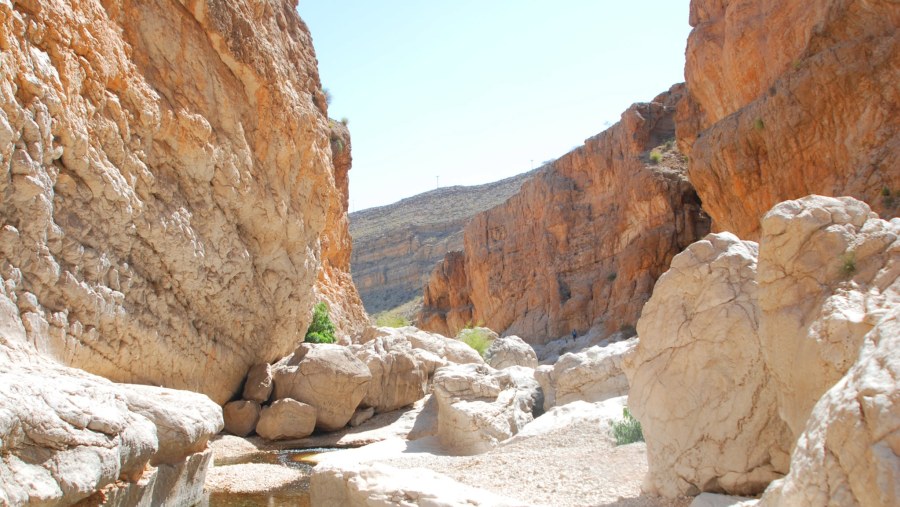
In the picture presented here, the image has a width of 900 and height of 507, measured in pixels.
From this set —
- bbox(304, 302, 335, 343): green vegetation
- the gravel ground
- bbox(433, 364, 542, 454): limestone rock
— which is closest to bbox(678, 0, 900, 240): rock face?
bbox(433, 364, 542, 454): limestone rock

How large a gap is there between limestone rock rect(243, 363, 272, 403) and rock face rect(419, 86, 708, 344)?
70.1ft

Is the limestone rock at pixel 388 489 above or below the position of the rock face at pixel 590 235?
below

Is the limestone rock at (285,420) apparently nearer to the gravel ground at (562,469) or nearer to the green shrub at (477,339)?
the gravel ground at (562,469)

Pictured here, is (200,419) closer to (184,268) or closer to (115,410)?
(115,410)

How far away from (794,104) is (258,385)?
52.8ft

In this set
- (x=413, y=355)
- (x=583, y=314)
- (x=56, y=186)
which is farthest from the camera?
(x=583, y=314)

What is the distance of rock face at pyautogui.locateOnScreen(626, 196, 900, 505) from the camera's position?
3535 mm

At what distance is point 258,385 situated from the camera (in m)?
17.0

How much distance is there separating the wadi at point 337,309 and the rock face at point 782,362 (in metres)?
0.02

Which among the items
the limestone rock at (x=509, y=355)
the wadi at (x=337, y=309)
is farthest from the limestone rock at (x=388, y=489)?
the limestone rock at (x=509, y=355)

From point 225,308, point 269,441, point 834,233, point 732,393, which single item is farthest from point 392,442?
point 834,233

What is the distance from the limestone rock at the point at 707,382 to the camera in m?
6.57

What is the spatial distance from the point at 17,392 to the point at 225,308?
1000 cm

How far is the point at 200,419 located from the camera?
8.91 m
